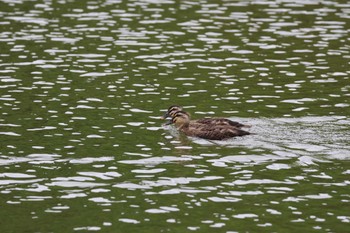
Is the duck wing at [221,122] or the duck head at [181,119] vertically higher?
the duck wing at [221,122]

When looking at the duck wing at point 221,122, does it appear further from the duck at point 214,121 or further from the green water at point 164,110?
the green water at point 164,110

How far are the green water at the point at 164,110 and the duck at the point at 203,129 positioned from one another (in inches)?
11.3

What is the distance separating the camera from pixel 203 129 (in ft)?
81.0

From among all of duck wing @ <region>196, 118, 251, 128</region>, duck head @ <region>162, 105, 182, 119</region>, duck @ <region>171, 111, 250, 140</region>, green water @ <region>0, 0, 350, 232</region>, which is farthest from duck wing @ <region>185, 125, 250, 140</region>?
duck head @ <region>162, 105, 182, 119</region>

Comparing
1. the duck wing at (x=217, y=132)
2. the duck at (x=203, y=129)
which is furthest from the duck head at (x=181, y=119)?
the duck wing at (x=217, y=132)

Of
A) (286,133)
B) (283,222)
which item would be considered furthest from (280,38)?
(283,222)

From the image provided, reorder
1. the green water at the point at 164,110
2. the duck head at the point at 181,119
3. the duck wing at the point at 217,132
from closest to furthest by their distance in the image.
Answer: 1. the green water at the point at 164,110
2. the duck wing at the point at 217,132
3. the duck head at the point at 181,119

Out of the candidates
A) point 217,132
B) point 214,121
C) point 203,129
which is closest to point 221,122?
point 214,121

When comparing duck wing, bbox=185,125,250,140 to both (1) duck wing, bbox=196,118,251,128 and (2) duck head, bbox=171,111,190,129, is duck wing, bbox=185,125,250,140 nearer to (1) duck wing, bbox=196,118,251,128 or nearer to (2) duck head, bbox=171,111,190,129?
(1) duck wing, bbox=196,118,251,128

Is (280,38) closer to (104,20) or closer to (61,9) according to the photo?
(104,20)

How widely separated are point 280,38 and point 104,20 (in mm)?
7698

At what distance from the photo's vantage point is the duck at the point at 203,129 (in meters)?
24.3

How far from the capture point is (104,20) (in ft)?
132

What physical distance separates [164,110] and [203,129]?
2.86 metres
